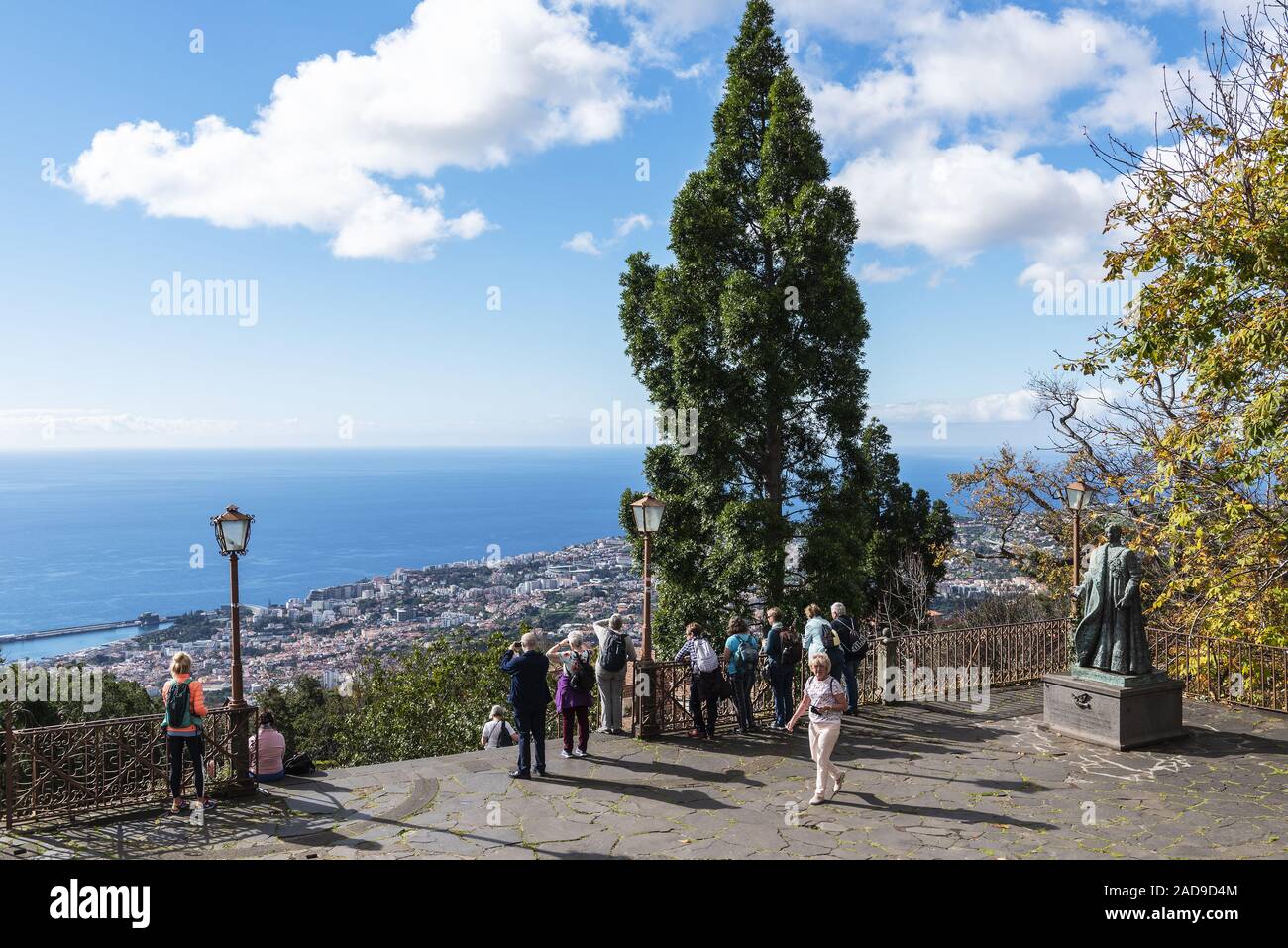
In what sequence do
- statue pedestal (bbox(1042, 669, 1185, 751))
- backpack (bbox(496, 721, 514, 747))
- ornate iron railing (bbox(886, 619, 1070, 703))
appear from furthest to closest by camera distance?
ornate iron railing (bbox(886, 619, 1070, 703)), backpack (bbox(496, 721, 514, 747)), statue pedestal (bbox(1042, 669, 1185, 751))

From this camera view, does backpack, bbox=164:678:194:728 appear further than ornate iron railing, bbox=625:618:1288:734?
No

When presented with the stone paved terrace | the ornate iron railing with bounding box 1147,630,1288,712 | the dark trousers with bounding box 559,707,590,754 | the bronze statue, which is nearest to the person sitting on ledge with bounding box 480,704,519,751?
the stone paved terrace

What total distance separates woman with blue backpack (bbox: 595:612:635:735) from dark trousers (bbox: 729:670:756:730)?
149 cm

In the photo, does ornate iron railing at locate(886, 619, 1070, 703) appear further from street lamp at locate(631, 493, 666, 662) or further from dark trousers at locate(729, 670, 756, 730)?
street lamp at locate(631, 493, 666, 662)

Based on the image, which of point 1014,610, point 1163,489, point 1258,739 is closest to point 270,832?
point 1258,739

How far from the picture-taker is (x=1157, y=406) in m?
16.1

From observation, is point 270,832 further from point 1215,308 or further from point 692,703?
point 1215,308

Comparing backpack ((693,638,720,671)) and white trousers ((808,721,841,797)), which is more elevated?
backpack ((693,638,720,671))

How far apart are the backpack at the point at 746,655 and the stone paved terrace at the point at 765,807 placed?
0.98 metres

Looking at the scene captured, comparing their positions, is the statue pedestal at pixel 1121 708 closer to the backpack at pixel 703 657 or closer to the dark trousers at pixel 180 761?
the backpack at pixel 703 657

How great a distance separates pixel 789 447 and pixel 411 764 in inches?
464

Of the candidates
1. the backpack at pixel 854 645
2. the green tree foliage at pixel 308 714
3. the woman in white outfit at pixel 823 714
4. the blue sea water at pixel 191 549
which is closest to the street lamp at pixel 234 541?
the woman in white outfit at pixel 823 714

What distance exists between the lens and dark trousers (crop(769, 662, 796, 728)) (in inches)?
421

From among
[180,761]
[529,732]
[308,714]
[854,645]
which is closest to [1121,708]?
[854,645]
